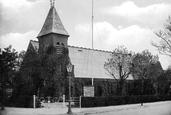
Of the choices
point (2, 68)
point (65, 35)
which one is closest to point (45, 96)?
point (65, 35)

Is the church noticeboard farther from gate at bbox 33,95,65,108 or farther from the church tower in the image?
the church tower

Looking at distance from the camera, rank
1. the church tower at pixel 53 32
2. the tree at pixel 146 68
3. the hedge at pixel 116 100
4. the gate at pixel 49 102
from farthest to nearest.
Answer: the tree at pixel 146 68 < the church tower at pixel 53 32 < the hedge at pixel 116 100 < the gate at pixel 49 102

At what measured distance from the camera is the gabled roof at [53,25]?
40875 mm

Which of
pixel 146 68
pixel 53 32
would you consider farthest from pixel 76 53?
pixel 146 68

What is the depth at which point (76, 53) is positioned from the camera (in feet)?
156

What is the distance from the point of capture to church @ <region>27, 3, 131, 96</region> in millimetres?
40969

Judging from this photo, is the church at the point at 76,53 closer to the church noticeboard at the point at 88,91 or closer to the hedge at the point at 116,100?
the hedge at the point at 116,100

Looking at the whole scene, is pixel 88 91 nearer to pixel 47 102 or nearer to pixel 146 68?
pixel 47 102

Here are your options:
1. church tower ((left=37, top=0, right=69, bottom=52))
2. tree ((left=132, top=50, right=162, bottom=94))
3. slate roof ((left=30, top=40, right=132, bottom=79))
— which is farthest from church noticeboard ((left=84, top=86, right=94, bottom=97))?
tree ((left=132, top=50, right=162, bottom=94))

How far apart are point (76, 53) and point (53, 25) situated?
344 inches

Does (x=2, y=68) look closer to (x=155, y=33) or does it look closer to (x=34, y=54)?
(x=155, y=33)

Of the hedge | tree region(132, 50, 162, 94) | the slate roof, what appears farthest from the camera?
the slate roof

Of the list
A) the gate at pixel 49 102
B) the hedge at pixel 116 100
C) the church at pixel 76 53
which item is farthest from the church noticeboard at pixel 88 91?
the church at pixel 76 53

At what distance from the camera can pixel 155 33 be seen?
1761 cm
